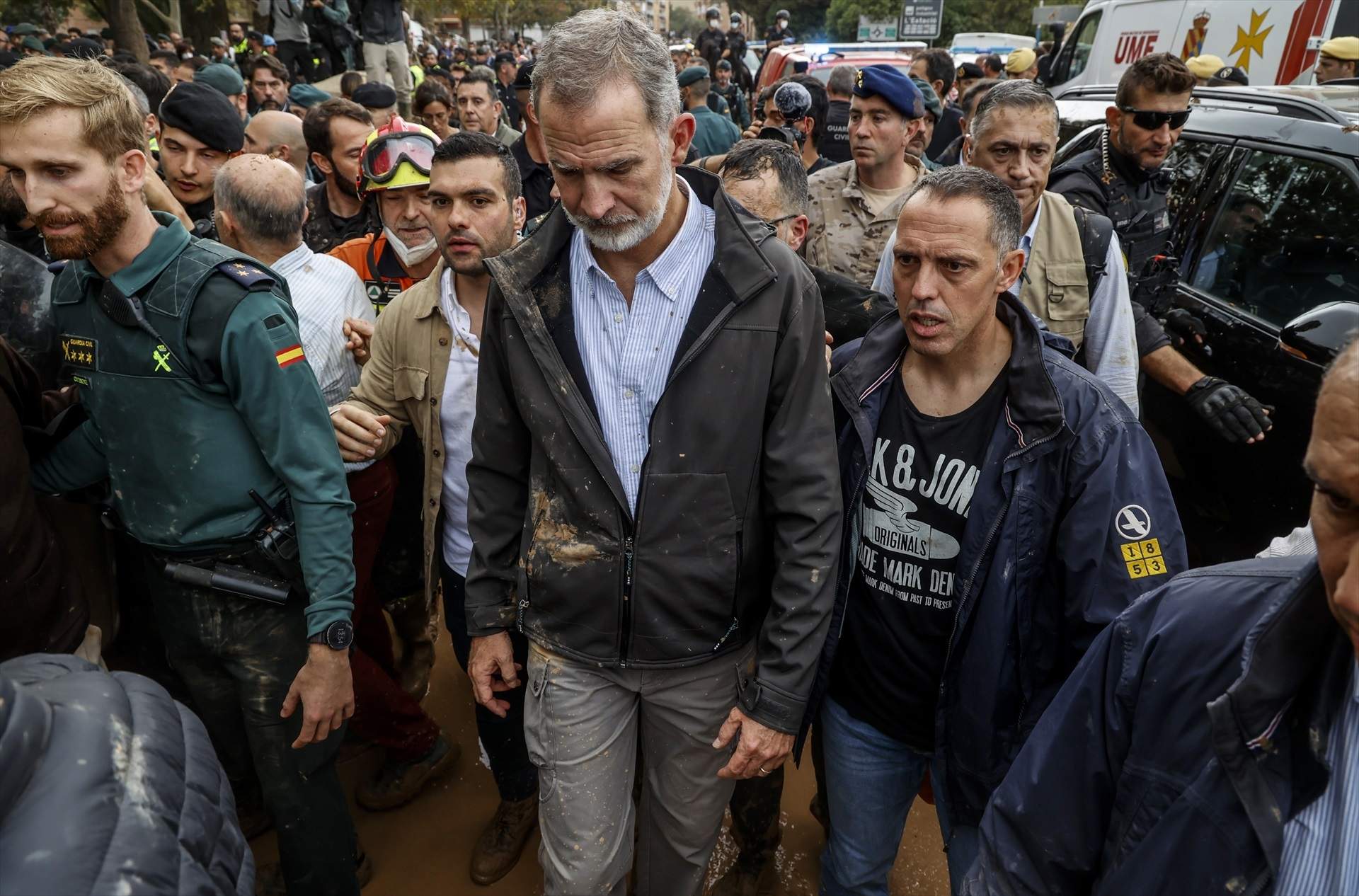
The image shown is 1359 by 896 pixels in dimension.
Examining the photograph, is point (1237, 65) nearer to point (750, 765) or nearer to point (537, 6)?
point (750, 765)

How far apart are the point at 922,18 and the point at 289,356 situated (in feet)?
90.4

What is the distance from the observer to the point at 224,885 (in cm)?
117

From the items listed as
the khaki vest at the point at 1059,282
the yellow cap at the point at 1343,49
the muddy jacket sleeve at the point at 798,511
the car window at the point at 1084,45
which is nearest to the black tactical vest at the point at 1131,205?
the khaki vest at the point at 1059,282

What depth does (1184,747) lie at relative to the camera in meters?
1.24

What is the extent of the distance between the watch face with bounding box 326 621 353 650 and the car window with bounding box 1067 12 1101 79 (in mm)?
12660

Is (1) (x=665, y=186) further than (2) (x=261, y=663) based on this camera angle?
No

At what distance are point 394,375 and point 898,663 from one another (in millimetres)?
1681

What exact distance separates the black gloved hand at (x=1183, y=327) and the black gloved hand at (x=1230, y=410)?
27.8 inches

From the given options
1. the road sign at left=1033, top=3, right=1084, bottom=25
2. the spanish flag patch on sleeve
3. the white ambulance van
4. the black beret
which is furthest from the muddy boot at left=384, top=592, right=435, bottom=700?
the road sign at left=1033, top=3, right=1084, bottom=25

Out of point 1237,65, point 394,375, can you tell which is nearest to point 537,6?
point 1237,65

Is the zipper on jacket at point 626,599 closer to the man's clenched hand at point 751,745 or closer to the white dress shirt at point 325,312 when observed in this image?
the man's clenched hand at point 751,745

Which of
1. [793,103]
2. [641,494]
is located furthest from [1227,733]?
[793,103]

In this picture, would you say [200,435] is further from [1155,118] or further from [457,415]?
[1155,118]

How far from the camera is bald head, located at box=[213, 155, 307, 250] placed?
9.73 ft
